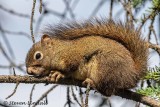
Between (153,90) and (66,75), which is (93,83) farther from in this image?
(153,90)

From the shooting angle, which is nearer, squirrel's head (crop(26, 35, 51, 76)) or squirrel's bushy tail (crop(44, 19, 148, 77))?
squirrel's bushy tail (crop(44, 19, 148, 77))

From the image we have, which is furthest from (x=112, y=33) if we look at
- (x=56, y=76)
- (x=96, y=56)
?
(x=56, y=76)

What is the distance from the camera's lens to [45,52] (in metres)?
3.19

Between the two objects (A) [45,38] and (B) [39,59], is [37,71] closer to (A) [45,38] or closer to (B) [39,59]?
(B) [39,59]

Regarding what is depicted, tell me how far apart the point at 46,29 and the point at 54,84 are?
0.95 m

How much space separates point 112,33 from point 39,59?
2.22 ft

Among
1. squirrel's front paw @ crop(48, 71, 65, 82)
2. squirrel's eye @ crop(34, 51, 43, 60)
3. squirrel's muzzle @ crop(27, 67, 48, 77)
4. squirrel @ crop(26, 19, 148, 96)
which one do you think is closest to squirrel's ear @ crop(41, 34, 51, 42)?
squirrel @ crop(26, 19, 148, 96)

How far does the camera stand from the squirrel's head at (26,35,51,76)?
2.79 meters

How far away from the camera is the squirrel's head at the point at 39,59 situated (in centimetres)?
279

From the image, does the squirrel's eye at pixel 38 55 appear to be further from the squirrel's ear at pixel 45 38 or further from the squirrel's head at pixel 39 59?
the squirrel's ear at pixel 45 38

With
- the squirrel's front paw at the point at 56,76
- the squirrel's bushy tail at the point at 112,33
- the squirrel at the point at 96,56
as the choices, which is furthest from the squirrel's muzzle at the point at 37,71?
the squirrel's bushy tail at the point at 112,33

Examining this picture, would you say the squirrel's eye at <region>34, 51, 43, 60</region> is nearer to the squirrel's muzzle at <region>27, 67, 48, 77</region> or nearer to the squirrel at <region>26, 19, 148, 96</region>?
the squirrel at <region>26, 19, 148, 96</region>

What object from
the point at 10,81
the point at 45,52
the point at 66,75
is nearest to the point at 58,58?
the point at 45,52

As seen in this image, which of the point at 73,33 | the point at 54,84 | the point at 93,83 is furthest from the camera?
the point at 73,33
